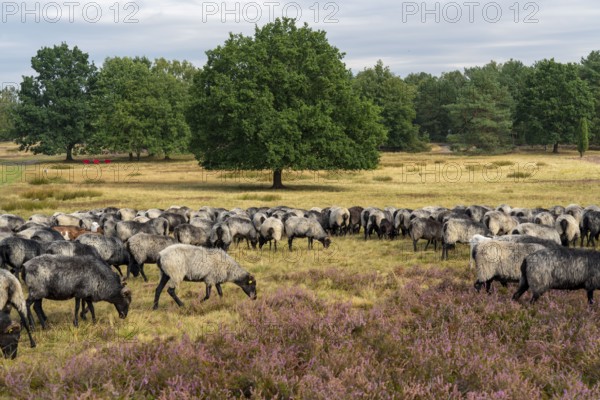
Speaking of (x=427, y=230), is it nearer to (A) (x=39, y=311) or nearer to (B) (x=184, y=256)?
(B) (x=184, y=256)

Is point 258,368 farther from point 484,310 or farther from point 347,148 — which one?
point 347,148

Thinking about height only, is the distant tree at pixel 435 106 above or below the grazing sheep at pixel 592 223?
above

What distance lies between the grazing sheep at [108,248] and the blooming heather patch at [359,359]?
18.2ft

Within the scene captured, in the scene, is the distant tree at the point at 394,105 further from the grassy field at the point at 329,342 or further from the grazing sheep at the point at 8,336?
the grazing sheep at the point at 8,336

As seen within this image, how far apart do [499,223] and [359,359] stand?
13.3 m

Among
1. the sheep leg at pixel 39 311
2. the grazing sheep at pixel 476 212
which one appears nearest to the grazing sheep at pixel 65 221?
the sheep leg at pixel 39 311

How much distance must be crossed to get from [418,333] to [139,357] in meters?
4.53

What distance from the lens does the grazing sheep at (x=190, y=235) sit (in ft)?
55.3

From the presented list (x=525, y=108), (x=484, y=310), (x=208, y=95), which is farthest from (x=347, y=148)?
→ (x=525, y=108)

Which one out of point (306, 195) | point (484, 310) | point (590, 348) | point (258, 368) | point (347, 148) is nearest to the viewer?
point (258, 368)

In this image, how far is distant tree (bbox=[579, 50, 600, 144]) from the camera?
92.3 m

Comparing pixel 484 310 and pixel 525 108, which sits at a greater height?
pixel 525 108

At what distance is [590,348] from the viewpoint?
302 inches

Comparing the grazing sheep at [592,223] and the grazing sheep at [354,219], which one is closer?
the grazing sheep at [592,223]
